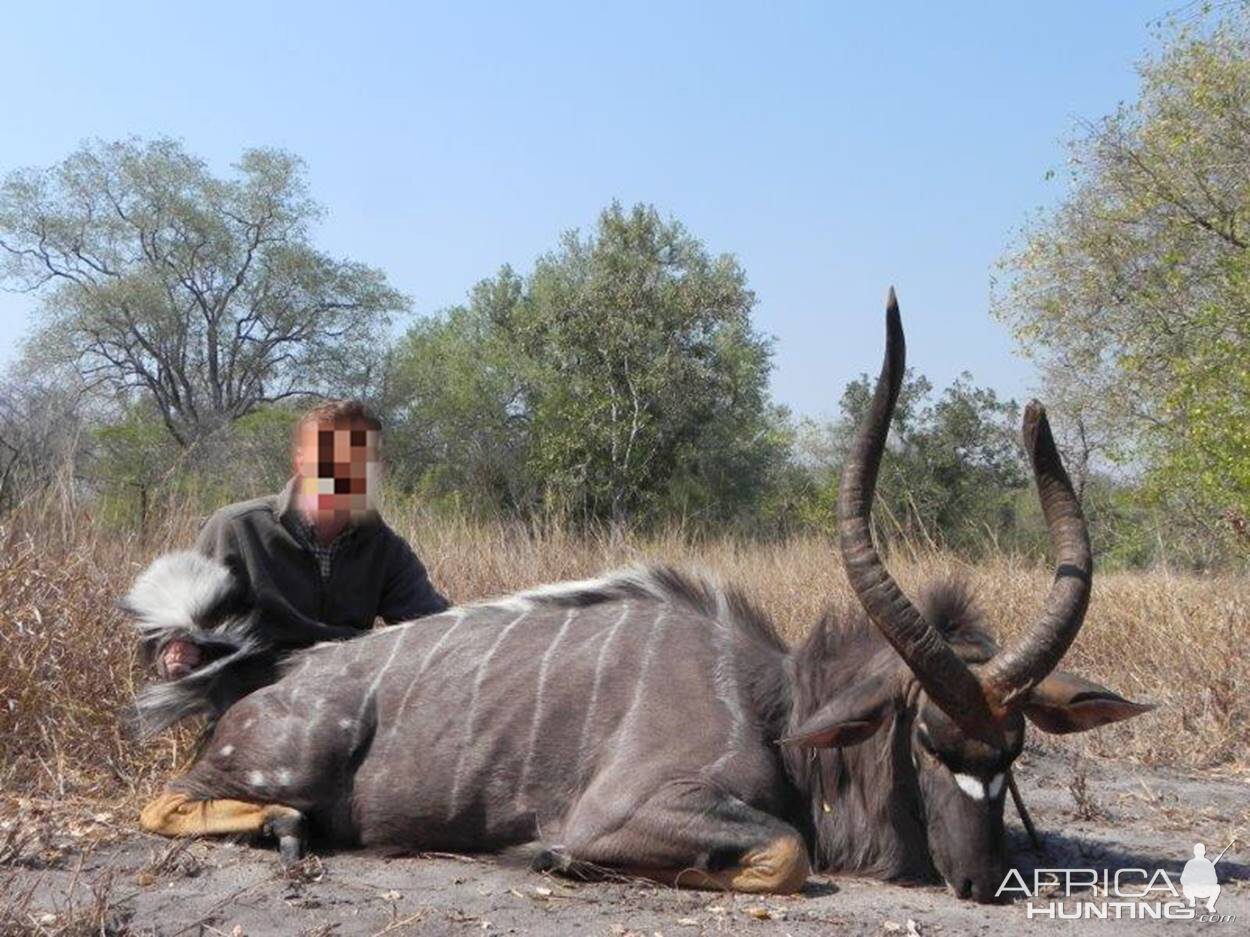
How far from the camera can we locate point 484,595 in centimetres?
795

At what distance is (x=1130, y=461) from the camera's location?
17.9m

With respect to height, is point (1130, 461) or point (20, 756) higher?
point (1130, 461)

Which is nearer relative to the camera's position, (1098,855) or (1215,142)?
(1098,855)

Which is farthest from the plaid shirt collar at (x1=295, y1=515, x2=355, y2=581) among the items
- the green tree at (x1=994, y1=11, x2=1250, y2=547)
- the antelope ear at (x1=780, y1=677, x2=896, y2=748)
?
the green tree at (x1=994, y1=11, x2=1250, y2=547)

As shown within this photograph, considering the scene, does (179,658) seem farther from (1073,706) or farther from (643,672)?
(1073,706)

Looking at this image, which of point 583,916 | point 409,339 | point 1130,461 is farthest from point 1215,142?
point 409,339

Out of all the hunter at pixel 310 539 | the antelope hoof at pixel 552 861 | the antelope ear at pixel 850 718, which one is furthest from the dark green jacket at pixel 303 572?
the antelope ear at pixel 850 718

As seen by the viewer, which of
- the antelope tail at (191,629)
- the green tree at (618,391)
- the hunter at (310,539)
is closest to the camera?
the antelope tail at (191,629)

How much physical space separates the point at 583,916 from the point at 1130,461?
15.9 metres

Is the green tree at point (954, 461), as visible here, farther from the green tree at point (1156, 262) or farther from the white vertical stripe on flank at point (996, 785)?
the white vertical stripe on flank at point (996, 785)

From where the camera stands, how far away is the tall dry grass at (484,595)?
5004 millimetres

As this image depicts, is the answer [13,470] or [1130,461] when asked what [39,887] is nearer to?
[13,470]

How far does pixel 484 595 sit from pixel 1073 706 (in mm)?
4684

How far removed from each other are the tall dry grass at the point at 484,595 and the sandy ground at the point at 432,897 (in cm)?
73
